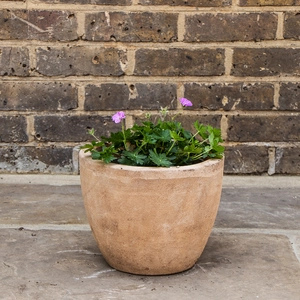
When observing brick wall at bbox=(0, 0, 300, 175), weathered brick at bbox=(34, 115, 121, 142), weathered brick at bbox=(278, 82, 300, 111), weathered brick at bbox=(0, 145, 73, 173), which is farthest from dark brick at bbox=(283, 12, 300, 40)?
weathered brick at bbox=(0, 145, 73, 173)

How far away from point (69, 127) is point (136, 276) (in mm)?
1100

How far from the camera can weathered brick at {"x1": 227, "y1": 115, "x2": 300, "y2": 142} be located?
2.44 meters

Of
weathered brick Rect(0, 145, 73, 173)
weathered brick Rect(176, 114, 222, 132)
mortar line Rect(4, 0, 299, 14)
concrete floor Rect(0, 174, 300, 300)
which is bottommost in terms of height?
concrete floor Rect(0, 174, 300, 300)

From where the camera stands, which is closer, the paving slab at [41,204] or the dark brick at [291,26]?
the paving slab at [41,204]

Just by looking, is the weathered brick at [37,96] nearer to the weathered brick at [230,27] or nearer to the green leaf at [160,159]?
the weathered brick at [230,27]

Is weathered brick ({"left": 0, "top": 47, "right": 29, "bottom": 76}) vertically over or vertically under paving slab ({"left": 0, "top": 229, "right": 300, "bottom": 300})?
over

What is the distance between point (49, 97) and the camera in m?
2.43

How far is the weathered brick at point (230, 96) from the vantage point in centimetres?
241

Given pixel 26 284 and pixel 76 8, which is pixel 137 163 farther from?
pixel 76 8

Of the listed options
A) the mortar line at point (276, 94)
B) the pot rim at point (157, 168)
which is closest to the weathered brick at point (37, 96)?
the mortar line at point (276, 94)

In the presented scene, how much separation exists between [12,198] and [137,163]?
950 mm

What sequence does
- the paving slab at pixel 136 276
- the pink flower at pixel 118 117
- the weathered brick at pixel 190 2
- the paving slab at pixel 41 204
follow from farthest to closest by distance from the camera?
the weathered brick at pixel 190 2, the paving slab at pixel 41 204, the pink flower at pixel 118 117, the paving slab at pixel 136 276

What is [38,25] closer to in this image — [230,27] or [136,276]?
[230,27]

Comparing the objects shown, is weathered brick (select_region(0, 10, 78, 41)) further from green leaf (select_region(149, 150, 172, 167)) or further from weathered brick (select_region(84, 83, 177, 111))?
green leaf (select_region(149, 150, 172, 167))
